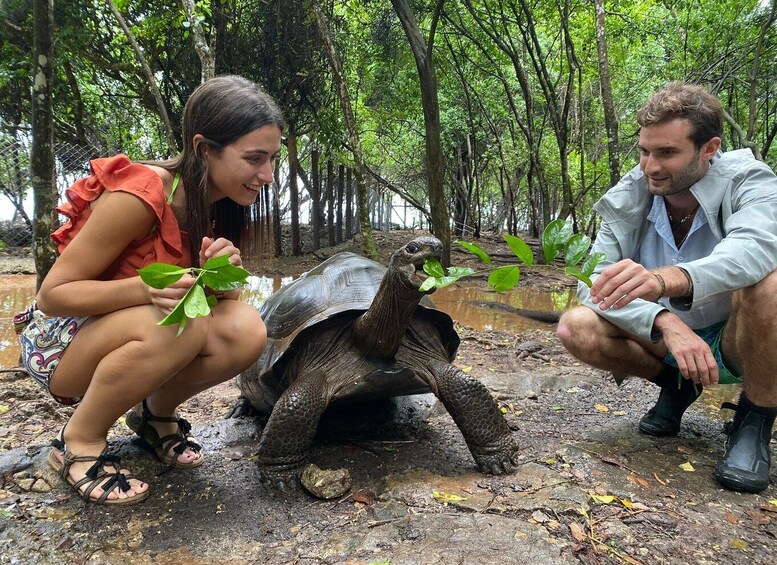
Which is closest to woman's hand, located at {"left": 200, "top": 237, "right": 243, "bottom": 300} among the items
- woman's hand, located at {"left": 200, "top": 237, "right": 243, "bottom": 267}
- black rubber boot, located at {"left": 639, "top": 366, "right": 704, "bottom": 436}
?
woman's hand, located at {"left": 200, "top": 237, "right": 243, "bottom": 267}

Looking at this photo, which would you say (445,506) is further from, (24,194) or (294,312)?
(24,194)

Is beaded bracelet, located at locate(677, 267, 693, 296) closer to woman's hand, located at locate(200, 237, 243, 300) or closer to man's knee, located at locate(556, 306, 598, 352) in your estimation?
man's knee, located at locate(556, 306, 598, 352)

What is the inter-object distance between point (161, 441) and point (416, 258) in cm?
124

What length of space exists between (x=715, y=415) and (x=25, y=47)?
1010 cm

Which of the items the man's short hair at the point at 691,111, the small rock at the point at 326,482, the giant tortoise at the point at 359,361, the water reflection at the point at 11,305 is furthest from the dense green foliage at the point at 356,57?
the small rock at the point at 326,482

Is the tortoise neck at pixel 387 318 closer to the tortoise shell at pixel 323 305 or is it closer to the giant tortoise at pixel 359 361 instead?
the giant tortoise at pixel 359 361

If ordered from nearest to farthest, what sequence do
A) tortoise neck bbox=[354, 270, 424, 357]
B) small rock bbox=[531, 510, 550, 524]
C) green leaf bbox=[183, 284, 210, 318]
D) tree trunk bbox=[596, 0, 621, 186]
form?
green leaf bbox=[183, 284, 210, 318] < small rock bbox=[531, 510, 550, 524] < tortoise neck bbox=[354, 270, 424, 357] < tree trunk bbox=[596, 0, 621, 186]

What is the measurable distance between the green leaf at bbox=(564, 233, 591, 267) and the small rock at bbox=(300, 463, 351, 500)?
1.15 metres

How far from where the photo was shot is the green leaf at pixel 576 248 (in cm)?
142

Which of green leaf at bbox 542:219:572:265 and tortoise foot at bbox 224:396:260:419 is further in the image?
tortoise foot at bbox 224:396:260:419

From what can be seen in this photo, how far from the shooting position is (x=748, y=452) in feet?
6.82

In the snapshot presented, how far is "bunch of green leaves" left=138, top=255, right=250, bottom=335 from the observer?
151 centimetres

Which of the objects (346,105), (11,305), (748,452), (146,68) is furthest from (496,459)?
(346,105)

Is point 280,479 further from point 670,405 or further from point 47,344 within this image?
point 670,405
